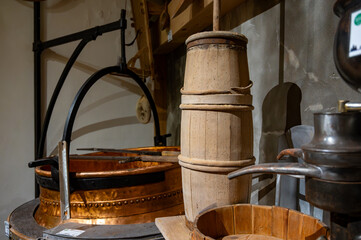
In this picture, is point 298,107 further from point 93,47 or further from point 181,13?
point 93,47

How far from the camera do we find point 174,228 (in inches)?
34.9

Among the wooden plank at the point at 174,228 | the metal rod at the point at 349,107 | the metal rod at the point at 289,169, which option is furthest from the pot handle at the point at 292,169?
the wooden plank at the point at 174,228

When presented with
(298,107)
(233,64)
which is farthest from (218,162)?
(298,107)

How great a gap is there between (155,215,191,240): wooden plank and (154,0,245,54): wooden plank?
1320 mm

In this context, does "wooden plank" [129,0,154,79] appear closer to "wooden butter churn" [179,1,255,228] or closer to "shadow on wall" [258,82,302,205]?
"shadow on wall" [258,82,302,205]

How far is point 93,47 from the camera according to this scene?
2.94 metres

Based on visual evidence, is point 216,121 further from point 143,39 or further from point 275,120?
point 143,39

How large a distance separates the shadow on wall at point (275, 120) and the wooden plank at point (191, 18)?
68 centimetres

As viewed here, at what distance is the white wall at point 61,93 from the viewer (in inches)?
101

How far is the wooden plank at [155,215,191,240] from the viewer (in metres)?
0.83

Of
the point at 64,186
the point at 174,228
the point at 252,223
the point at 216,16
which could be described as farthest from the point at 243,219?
the point at 64,186

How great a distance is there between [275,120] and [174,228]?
2.52 ft

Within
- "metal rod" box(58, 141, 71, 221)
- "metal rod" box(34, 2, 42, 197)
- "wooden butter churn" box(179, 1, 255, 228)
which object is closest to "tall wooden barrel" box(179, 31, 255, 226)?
"wooden butter churn" box(179, 1, 255, 228)

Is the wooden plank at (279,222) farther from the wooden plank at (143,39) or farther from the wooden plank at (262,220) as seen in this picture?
the wooden plank at (143,39)
